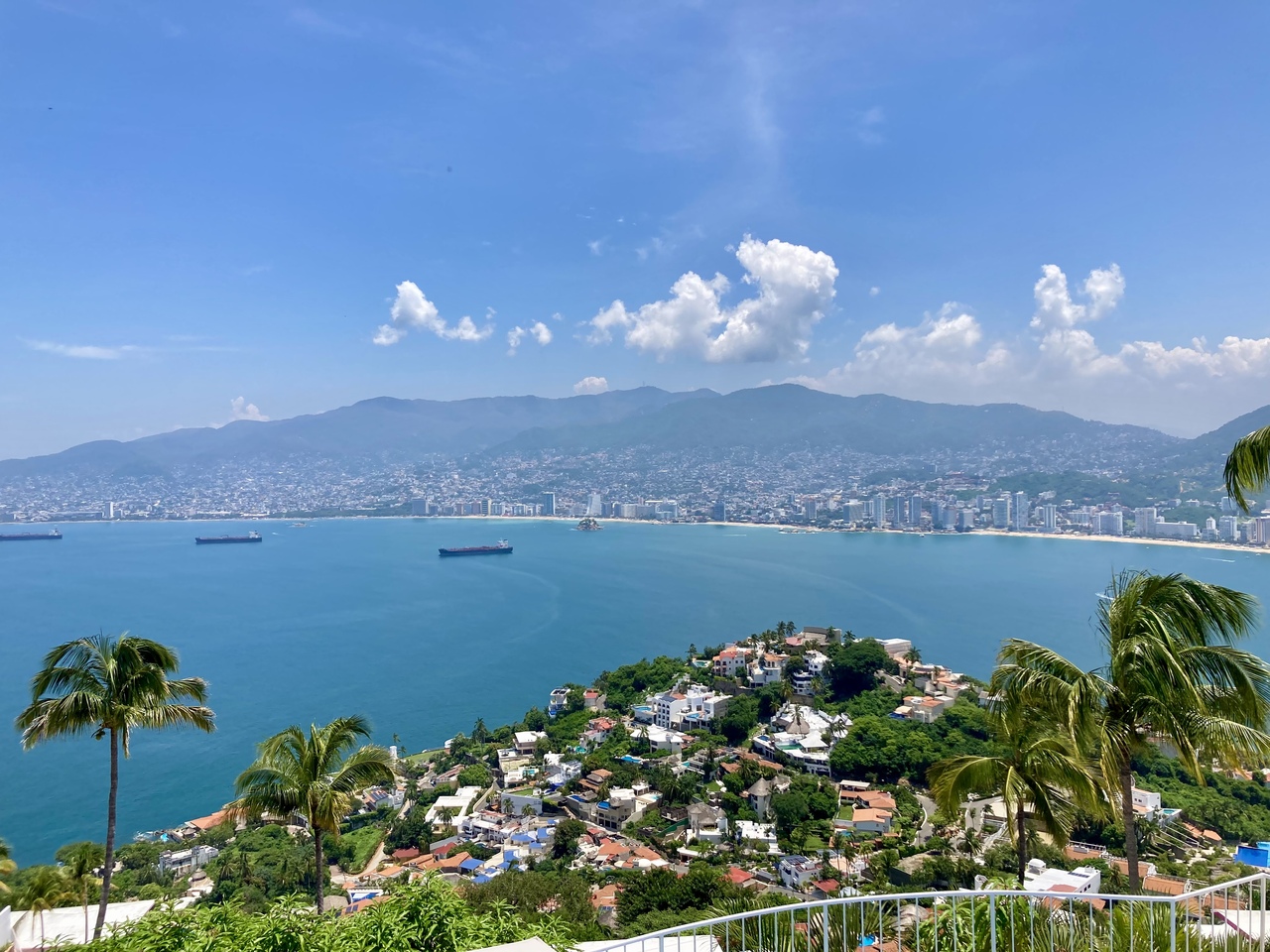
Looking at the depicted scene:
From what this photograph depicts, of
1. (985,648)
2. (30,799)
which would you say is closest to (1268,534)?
(985,648)

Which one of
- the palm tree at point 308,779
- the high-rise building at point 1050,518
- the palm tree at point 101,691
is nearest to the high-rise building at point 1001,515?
the high-rise building at point 1050,518

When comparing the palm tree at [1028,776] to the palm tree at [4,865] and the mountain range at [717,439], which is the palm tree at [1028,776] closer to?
the palm tree at [4,865]

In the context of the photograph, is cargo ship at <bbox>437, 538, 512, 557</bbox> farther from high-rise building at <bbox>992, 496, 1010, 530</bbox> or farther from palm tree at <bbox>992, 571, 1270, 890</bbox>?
palm tree at <bbox>992, 571, 1270, 890</bbox>

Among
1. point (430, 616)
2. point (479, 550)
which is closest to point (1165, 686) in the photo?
point (430, 616)

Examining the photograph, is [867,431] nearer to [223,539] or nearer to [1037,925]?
[223,539]

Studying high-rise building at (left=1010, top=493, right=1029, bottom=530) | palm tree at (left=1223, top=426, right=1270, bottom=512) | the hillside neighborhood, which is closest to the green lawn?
the hillside neighborhood
